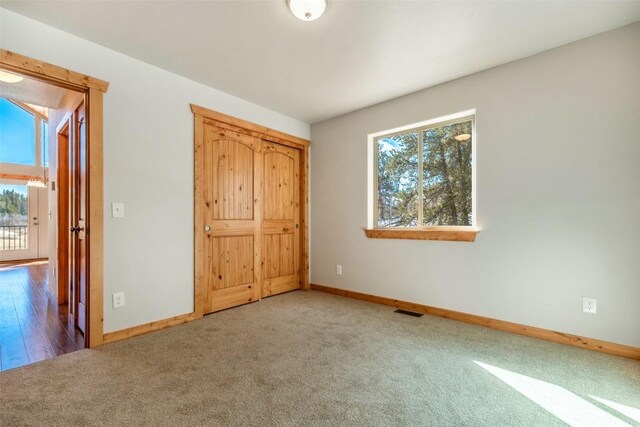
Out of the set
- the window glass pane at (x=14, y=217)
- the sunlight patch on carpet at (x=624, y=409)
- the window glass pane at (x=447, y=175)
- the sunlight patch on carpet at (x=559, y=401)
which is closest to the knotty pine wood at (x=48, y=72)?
the window glass pane at (x=447, y=175)

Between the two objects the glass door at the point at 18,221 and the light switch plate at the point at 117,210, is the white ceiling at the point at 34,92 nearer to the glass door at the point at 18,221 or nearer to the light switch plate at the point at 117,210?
the light switch plate at the point at 117,210

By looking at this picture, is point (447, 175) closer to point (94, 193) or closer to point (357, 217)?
point (357, 217)

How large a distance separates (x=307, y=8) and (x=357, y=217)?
8.15 ft

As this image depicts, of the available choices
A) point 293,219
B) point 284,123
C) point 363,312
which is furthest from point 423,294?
point 284,123

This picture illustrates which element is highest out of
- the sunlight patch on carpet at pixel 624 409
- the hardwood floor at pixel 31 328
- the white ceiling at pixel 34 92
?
the white ceiling at pixel 34 92

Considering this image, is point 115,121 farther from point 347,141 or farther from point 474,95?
point 474,95

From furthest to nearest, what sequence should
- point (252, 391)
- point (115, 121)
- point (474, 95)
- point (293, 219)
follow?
point (293, 219) → point (474, 95) → point (115, 121) → point (252, 391)

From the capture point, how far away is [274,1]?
1.91 m

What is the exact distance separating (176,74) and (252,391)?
9.54ft

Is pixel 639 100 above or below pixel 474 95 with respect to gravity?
below

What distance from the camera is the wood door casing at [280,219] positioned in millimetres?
3941

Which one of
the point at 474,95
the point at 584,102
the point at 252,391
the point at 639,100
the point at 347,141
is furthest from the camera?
the point at 347,141

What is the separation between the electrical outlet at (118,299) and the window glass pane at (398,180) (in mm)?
2851

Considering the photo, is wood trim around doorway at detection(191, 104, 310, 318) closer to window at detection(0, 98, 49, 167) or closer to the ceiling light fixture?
the ceiling light fixture
